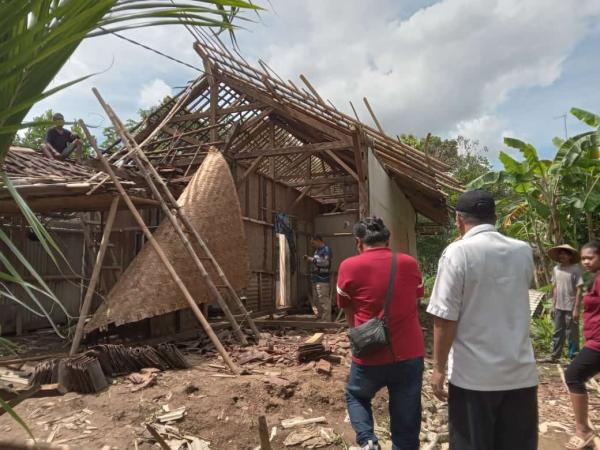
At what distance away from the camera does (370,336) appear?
2838 mm

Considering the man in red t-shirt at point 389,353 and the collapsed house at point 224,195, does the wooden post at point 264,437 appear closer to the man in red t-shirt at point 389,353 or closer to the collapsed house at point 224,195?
the man in red t-shirt at point 389,353

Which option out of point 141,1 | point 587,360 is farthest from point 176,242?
point 141,1

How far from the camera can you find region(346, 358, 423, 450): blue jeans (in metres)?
2.91

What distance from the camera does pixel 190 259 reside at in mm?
6637

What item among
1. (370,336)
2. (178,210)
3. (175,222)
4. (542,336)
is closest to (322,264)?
(178,210)

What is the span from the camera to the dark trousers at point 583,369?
3617 mm

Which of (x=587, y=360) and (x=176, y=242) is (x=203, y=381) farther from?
(x=587, y=360)

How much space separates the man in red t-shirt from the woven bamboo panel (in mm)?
3628

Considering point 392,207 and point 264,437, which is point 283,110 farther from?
point 264,437

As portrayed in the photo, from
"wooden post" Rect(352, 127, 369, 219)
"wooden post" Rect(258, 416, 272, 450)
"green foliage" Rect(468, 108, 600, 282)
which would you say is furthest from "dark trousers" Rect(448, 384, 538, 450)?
"green foliage" Rect(468, 108, 600, 282)

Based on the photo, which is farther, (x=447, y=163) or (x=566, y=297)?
(x=447, y=163)

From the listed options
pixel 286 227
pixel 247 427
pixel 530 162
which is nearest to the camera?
pixel 247 427

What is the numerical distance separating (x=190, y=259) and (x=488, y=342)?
5.08m

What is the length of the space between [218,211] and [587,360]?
5.48m
